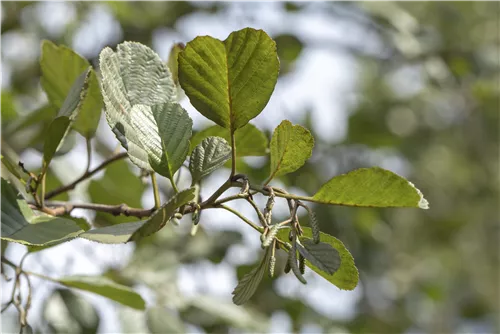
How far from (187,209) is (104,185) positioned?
548 mm

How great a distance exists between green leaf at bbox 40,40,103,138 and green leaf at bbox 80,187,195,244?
29 centimetres

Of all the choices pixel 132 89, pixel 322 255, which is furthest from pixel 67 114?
pixel 322 255

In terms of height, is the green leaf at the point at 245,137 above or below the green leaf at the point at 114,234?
above

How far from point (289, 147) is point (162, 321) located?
700 mm

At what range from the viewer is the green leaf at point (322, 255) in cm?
52

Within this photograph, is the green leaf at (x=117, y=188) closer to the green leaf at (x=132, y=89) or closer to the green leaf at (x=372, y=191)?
the green leaf at (x=132, y=89)

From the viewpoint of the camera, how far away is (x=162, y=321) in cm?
117

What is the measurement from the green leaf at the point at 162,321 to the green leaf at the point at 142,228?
2.19ft

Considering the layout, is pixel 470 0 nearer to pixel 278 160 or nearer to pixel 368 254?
pixel 368 254

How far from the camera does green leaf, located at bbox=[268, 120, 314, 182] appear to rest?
56 cm

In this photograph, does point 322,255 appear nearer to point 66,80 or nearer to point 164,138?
point 164,138

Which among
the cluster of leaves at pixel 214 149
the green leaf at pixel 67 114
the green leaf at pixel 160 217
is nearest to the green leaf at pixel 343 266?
the cluster of leaves at pixel 214 149

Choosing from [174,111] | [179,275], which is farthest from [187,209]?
[179,275]

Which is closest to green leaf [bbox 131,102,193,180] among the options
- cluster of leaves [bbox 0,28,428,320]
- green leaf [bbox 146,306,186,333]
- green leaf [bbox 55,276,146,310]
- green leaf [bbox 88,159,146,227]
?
cluster of leaves [bbox 0,28,428,320]
